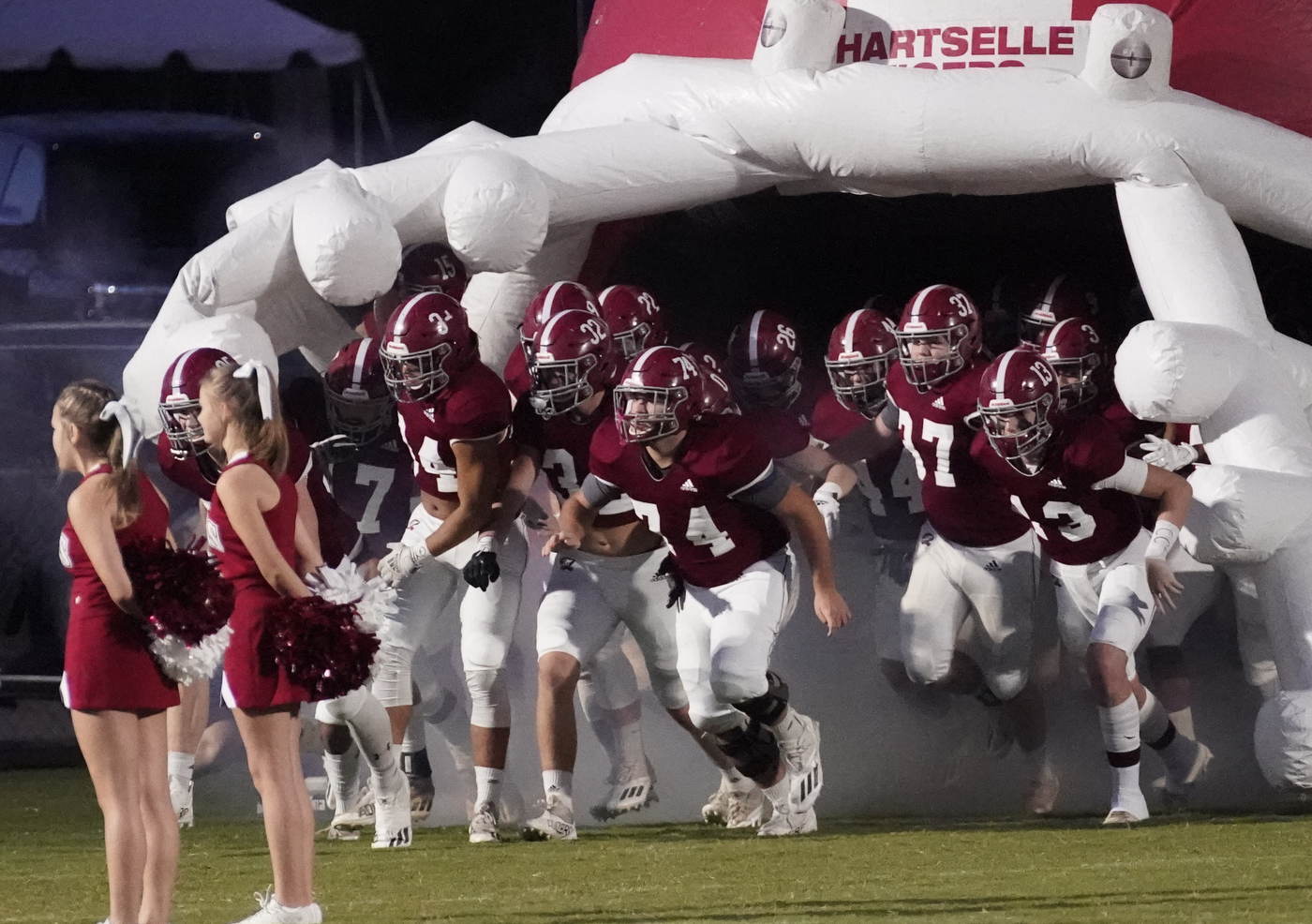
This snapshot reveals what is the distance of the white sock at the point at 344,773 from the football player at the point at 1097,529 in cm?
169

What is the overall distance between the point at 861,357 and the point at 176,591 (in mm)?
2391

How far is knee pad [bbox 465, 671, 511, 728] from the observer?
5.61 m

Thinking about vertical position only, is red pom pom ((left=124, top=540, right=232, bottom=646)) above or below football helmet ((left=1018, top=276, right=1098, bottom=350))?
below

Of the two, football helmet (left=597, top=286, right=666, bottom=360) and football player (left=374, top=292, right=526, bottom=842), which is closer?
football player (left=374, top=292, right=526, bottom=842)

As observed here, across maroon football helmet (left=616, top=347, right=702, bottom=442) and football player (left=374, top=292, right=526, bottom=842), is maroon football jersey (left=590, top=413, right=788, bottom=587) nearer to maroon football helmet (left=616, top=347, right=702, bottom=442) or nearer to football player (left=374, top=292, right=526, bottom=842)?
maroon football helmet (left=616, top=347, right=702, bottom=442)

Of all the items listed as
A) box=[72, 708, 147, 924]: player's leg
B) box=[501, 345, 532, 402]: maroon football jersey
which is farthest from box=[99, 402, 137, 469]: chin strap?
box=[501, 345, 532, 402]: maroon football jersey

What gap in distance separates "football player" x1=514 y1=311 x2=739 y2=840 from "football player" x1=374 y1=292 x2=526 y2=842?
0.38 ft

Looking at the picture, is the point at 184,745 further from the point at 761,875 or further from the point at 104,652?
the point at 104,652

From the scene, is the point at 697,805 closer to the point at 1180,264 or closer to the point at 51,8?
the point at 1180,264

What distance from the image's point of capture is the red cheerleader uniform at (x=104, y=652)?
3.82 m

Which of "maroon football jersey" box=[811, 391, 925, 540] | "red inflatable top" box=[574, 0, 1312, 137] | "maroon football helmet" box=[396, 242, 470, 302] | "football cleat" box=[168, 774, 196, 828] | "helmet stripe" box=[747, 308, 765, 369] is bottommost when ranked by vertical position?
"football cleat" box=[168, 774, 196, 828]

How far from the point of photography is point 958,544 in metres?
5.80

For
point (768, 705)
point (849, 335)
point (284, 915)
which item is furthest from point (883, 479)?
point (284, 915)

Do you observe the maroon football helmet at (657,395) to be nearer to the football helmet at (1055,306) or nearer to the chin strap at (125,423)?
the football helmet at (1055,306)
